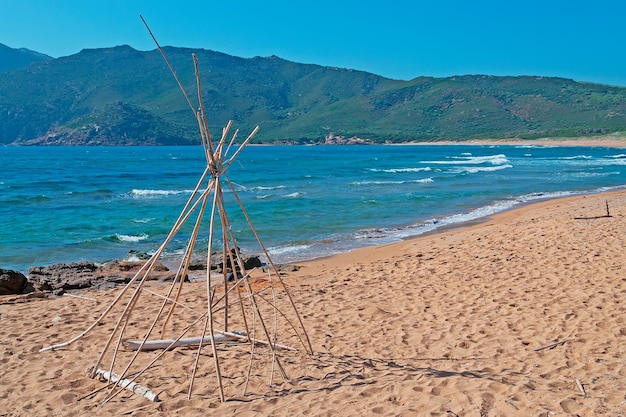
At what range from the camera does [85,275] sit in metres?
9.21

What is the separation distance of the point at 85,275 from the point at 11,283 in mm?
1206

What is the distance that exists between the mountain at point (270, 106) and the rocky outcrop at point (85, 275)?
3784 inches

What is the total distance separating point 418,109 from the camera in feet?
457

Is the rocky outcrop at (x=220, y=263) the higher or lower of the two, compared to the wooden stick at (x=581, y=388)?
lower

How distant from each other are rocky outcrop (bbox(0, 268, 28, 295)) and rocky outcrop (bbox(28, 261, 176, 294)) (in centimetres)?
25

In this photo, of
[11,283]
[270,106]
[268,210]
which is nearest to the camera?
[11,283]

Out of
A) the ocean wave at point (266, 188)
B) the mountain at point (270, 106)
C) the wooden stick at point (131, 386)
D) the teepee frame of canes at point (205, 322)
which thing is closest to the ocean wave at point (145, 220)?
the ocean wave at point (266, 188)

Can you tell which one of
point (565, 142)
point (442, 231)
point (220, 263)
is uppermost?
point (565, 142)

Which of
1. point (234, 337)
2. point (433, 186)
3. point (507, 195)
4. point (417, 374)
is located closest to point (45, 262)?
point (234, 337)

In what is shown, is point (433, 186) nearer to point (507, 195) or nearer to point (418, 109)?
point (507, 195)

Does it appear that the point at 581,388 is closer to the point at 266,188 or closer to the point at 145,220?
the point at 145,220

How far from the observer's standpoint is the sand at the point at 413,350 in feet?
12.8

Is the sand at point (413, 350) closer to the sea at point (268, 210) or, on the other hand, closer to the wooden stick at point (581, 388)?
the wooden stick at point (581, 388)

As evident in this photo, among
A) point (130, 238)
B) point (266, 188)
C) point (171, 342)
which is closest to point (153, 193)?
point (266, 188)
